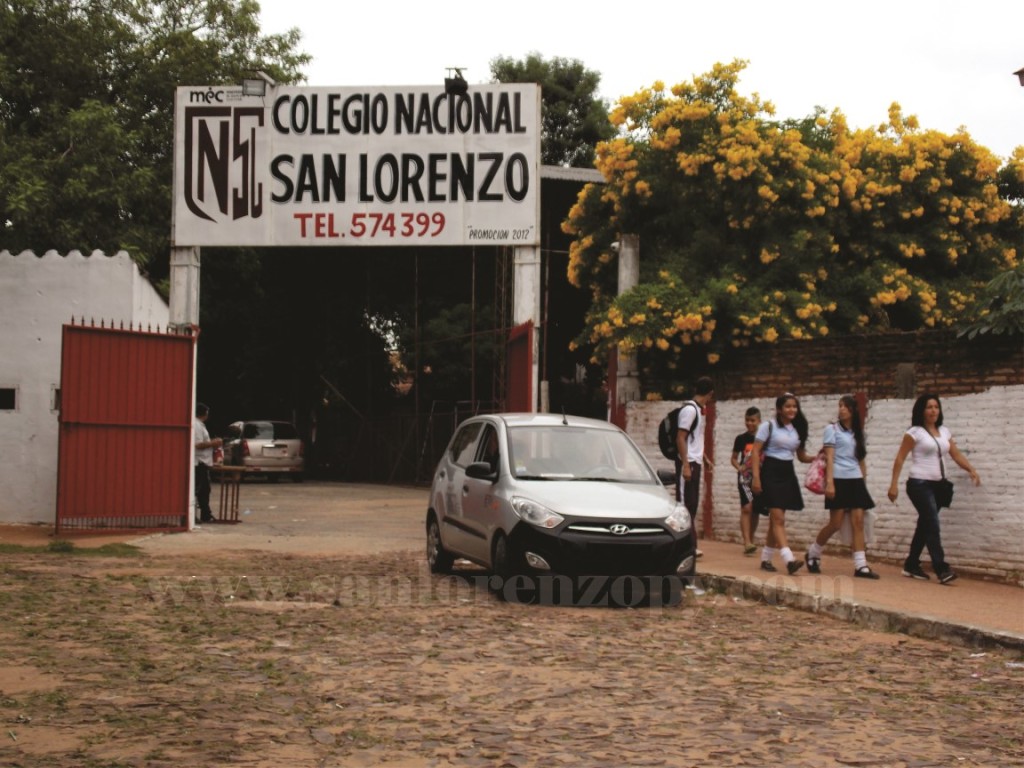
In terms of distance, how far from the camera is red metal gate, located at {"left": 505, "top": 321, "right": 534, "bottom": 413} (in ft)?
61.3

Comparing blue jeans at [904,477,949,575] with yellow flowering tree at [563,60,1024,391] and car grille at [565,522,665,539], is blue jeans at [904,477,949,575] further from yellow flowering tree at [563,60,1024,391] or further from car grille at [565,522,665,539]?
yellow flowering tree at [563,60,1024,391]

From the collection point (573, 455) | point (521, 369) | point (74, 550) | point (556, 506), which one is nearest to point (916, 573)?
point (573, 455)

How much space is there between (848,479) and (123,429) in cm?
885

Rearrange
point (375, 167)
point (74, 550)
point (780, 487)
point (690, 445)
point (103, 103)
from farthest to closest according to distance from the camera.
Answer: point (103, 103), point (375, 167), point (74, 550), point (690, 445), point (780, 487)

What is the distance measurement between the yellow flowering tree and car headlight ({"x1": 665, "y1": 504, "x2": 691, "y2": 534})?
8562mm

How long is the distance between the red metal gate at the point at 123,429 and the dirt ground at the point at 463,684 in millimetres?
5092

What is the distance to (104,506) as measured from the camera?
16.7 meters

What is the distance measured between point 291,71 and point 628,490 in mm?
25871

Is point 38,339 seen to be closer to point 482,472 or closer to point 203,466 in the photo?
point 203,466

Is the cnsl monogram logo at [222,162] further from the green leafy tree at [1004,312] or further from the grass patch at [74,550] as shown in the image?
the green leafy tree at [1004,312]

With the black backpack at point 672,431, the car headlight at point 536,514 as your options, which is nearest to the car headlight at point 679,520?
the car headlight at point 536,514

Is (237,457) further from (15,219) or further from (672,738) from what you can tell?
(672,738)

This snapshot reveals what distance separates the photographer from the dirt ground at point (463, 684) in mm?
5930

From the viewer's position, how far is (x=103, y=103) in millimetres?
32156
